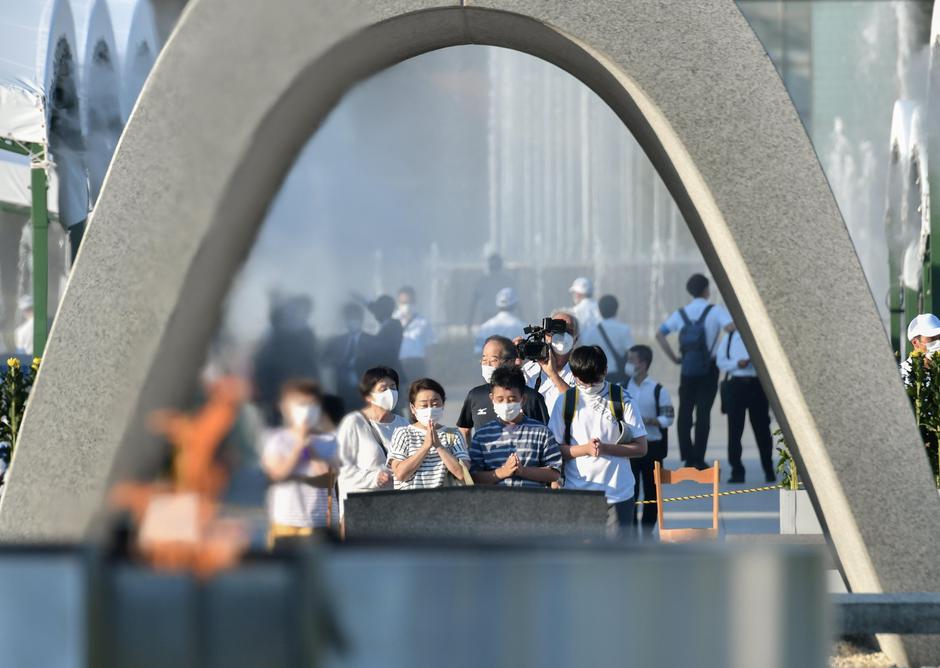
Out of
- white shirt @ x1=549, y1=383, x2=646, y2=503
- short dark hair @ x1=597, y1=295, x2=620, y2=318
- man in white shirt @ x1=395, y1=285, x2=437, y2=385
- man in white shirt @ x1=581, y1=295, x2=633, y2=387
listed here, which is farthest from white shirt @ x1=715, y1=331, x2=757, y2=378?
white shirt @ x1=549, y1=383, x2=646, y2=503

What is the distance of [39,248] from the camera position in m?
15.3

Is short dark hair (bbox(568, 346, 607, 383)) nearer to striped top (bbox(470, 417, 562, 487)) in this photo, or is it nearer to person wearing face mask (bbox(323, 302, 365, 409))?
striped top (bbox(470, 417, 562, 487))

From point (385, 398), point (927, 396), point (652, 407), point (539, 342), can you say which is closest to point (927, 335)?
point (927, 396)

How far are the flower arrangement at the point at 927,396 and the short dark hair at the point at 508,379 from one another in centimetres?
364

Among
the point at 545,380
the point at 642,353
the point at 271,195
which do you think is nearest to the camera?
the point at 271,195

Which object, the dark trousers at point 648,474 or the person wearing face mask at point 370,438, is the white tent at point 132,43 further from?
the person wearing face mask at point 370,438

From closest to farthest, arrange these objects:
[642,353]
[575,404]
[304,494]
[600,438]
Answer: [304,494], [600,438], [575,404], [642,353]

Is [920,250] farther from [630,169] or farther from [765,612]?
[630,169]

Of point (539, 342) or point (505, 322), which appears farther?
point (505, 322)

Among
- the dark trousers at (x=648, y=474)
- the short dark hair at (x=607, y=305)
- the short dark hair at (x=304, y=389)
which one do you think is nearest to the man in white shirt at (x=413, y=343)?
the short dark hair at (x=607, y=305)

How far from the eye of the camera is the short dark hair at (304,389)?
5547 mm

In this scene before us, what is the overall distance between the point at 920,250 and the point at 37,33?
10452 mm

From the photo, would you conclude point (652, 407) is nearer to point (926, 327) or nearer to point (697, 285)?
point (926, 327)

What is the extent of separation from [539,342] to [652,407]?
8.56 ft
